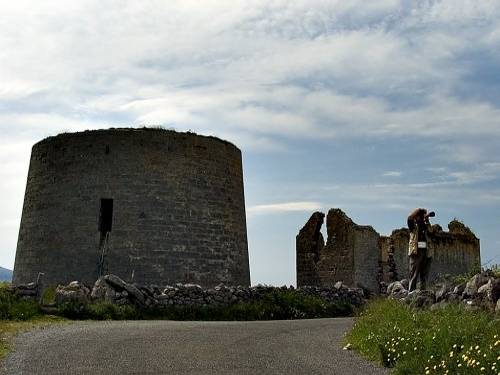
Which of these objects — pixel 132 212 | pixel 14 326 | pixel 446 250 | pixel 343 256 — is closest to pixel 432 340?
pixel 14 326

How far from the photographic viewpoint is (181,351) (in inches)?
357

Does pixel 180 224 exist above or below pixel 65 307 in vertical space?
above

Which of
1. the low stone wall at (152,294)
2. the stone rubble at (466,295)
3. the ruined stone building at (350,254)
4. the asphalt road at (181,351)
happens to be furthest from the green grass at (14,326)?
the ruined stone building at (350,254)

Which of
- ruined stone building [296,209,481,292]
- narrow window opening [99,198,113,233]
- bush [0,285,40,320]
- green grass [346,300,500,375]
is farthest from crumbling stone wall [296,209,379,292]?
green grass [346,300,500,375]

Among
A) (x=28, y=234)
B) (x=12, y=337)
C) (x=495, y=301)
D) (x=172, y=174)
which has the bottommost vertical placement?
(x=12, y=337)

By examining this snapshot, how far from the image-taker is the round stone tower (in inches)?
765

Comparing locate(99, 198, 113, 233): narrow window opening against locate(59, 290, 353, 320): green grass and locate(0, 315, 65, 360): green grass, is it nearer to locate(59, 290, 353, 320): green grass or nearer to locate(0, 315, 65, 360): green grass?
locate(59, 290, 353, 320): green grass

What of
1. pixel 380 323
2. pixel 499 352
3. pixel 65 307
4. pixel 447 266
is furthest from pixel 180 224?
pixel 447 266

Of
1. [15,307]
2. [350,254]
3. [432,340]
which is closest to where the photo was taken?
[432,340]

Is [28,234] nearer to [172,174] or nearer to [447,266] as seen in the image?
[172,174]

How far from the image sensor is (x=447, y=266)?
30.5 metres

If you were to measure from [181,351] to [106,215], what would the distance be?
38.2 feet

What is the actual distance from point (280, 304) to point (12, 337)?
8.30 meters

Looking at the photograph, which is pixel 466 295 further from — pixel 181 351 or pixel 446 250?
pixel 446 250
